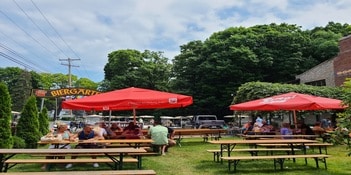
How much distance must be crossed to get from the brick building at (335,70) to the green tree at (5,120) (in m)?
24.7

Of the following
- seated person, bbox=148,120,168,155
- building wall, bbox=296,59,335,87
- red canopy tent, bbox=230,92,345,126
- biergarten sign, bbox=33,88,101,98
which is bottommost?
seated person, bbox=148,120,168,155

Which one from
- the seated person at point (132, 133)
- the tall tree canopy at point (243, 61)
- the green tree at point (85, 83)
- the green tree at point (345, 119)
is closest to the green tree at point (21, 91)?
the green tree at point (85, 83)

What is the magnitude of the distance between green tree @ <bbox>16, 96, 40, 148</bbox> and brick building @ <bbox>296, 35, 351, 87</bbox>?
23.3 metres

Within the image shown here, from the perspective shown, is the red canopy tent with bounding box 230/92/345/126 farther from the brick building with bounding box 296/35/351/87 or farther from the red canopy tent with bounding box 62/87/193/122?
the brick building with bounding box 296/35/351/87

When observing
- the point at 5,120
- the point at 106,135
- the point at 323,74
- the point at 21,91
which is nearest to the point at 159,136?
the point at 106,135

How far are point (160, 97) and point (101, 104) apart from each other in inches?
77.4

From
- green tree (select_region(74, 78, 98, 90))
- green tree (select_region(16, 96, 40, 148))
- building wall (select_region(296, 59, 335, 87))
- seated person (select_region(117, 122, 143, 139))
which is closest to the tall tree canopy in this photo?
building wall (select_region(296, 59, 335, 87))

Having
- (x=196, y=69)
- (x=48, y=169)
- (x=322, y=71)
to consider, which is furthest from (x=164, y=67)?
(x=48, y=169)

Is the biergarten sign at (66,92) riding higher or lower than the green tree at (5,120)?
higher

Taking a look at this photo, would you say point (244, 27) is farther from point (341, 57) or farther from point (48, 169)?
point (48, 169)

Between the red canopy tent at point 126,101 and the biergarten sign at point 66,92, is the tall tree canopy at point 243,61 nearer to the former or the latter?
the biergarten sign at point 66,92

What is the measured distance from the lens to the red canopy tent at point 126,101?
10.8 m

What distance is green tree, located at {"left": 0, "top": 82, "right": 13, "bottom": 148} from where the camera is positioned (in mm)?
11789

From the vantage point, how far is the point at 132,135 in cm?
1208
